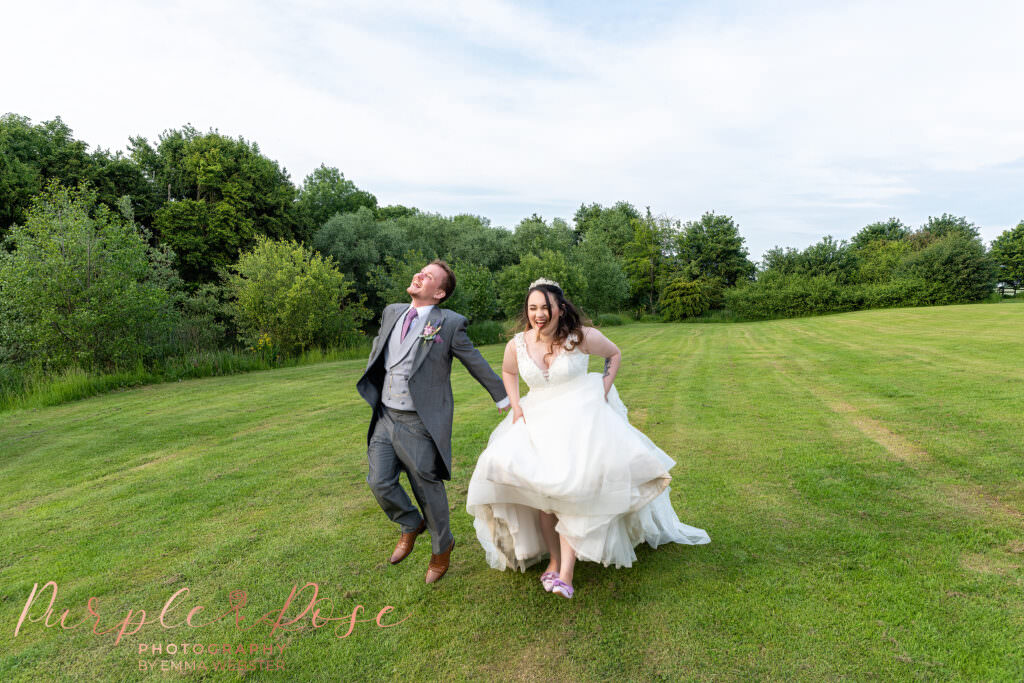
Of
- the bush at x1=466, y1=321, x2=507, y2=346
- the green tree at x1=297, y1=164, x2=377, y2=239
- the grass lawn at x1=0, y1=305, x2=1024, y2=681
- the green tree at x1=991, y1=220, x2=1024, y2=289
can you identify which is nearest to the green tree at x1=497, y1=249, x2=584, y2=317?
the bush at x1=466, y1=321, x2=507, y2=346

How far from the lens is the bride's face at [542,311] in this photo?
3854mm

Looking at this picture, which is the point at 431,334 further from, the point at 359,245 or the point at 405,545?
the point at 359,245

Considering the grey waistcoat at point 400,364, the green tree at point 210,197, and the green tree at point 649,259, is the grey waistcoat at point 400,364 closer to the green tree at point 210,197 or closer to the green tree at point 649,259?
the green tree at point 210,197

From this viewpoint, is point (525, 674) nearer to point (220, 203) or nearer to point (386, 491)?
point (386, 491)

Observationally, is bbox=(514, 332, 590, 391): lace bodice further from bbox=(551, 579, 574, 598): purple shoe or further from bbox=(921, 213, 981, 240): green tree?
bbox=(921, 213, 981, 240): green tree

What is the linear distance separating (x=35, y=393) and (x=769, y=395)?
53.3 feet

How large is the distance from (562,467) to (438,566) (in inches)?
54.6

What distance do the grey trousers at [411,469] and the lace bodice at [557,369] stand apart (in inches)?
35.5

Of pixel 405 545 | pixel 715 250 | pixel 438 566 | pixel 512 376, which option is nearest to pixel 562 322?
pixel 512 376

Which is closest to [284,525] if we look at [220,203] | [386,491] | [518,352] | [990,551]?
[386,491]

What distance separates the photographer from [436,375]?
407 cm

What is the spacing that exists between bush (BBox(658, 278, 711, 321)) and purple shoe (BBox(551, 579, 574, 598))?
5672cm

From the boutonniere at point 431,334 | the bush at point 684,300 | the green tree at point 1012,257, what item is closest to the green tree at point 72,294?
the boutonniere at point 431,334

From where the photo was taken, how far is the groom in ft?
13.1
